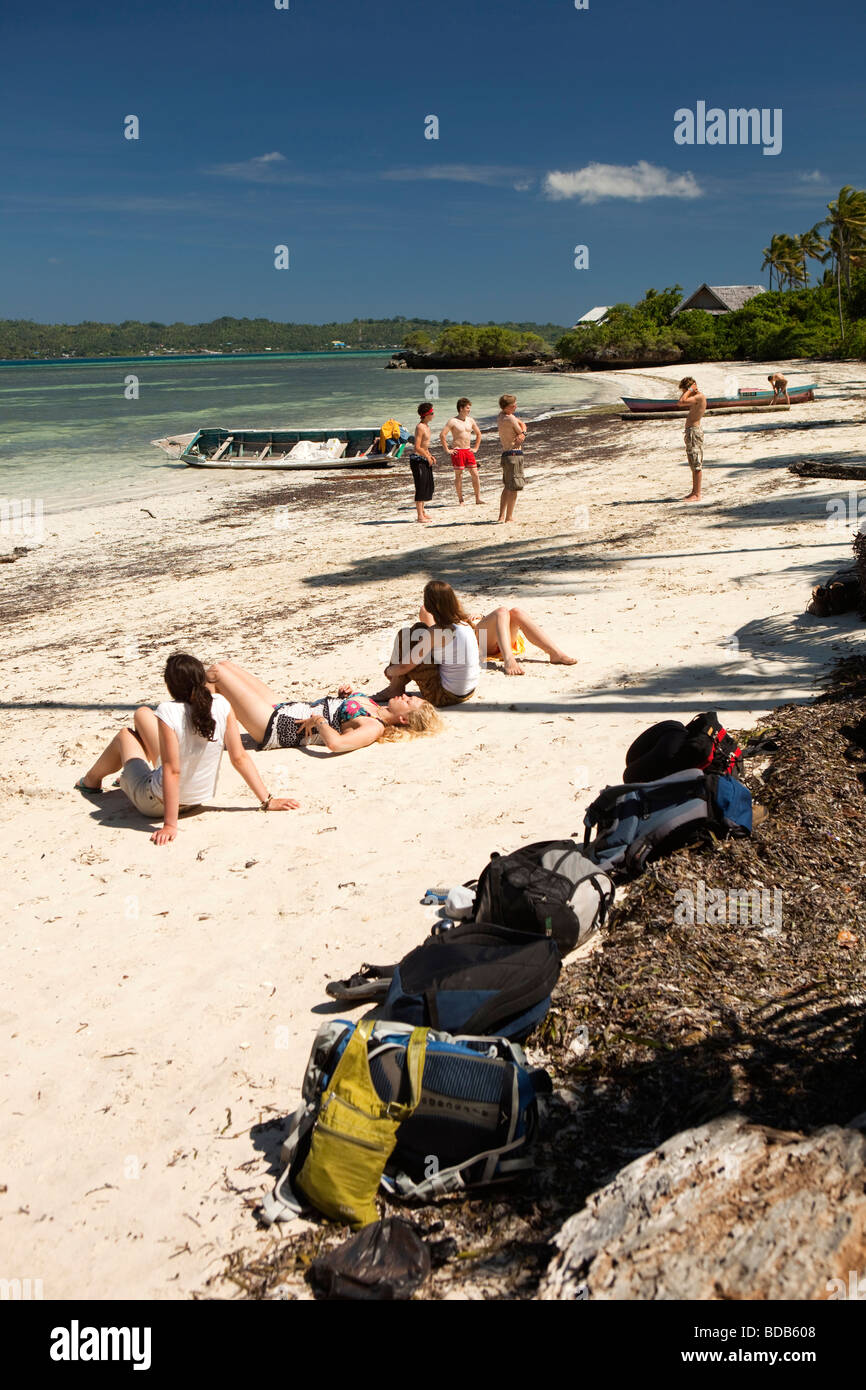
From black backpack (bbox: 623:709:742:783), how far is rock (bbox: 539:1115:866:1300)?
2.39 metres

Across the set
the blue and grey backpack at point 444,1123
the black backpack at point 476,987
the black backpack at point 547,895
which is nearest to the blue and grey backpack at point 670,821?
the black backpack at point 547,895

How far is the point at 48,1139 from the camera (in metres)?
3.31

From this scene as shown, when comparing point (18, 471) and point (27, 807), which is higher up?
point (18, 471)

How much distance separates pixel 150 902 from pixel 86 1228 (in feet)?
6.72

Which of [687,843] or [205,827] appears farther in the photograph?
[205,827]

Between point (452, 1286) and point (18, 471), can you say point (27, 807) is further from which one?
point (18, 471)

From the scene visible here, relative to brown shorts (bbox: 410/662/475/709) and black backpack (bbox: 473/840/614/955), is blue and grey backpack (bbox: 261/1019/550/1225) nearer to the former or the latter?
black backpack (bbox: 473/840/614/955)

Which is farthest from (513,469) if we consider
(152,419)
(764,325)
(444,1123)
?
(764,325)

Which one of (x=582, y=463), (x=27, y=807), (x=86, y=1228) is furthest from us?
(x=582, y=463)

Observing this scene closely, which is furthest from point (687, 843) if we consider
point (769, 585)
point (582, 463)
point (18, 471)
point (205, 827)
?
point (18, 471)

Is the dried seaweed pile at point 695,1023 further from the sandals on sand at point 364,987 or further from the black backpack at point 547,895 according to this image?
the sandals on sand at point 364,987

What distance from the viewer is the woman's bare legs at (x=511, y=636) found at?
7.77 m

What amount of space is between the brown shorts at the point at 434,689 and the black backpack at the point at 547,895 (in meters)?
3.09
